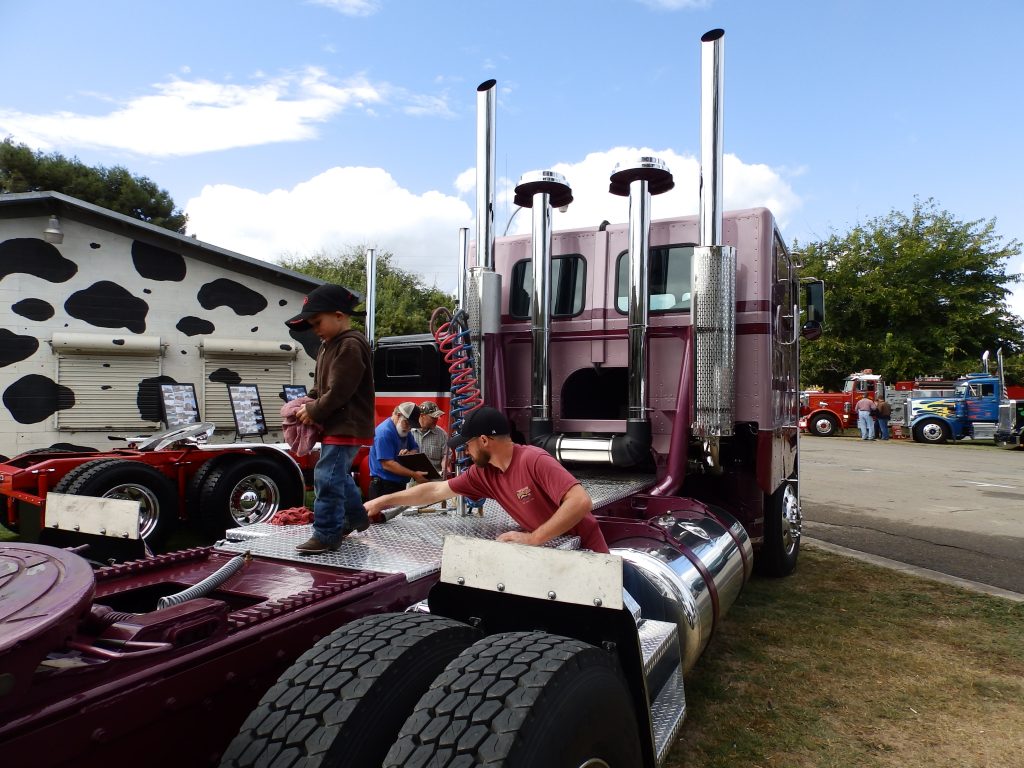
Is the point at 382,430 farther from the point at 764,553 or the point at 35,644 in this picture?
the point at 35,644

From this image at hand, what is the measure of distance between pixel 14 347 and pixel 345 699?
10005 millimetres

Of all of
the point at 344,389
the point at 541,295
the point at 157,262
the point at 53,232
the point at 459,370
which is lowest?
the point at 344,389

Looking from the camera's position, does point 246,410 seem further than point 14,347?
Yes

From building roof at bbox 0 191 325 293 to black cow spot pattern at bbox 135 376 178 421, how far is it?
199 centimetres

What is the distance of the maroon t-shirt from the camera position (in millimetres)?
3500

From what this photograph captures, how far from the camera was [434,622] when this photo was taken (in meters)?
2.29

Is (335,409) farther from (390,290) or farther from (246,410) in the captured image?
(390,290)

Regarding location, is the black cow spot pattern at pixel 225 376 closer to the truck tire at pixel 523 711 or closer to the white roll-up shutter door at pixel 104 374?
the white roll-up shutter door at pixel 104 374

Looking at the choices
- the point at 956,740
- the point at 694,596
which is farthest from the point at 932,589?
the point at 694,596

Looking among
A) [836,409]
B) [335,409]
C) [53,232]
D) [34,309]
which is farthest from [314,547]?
[836,409]

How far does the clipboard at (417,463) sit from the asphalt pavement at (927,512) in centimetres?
421

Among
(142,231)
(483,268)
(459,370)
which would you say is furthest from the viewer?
(142,231)

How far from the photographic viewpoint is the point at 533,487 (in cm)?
356

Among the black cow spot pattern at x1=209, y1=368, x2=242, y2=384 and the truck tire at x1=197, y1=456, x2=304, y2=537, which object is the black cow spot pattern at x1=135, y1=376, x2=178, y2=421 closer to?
the black cow spot pattern at x1=209, y1=368, x2=242, y2=384
